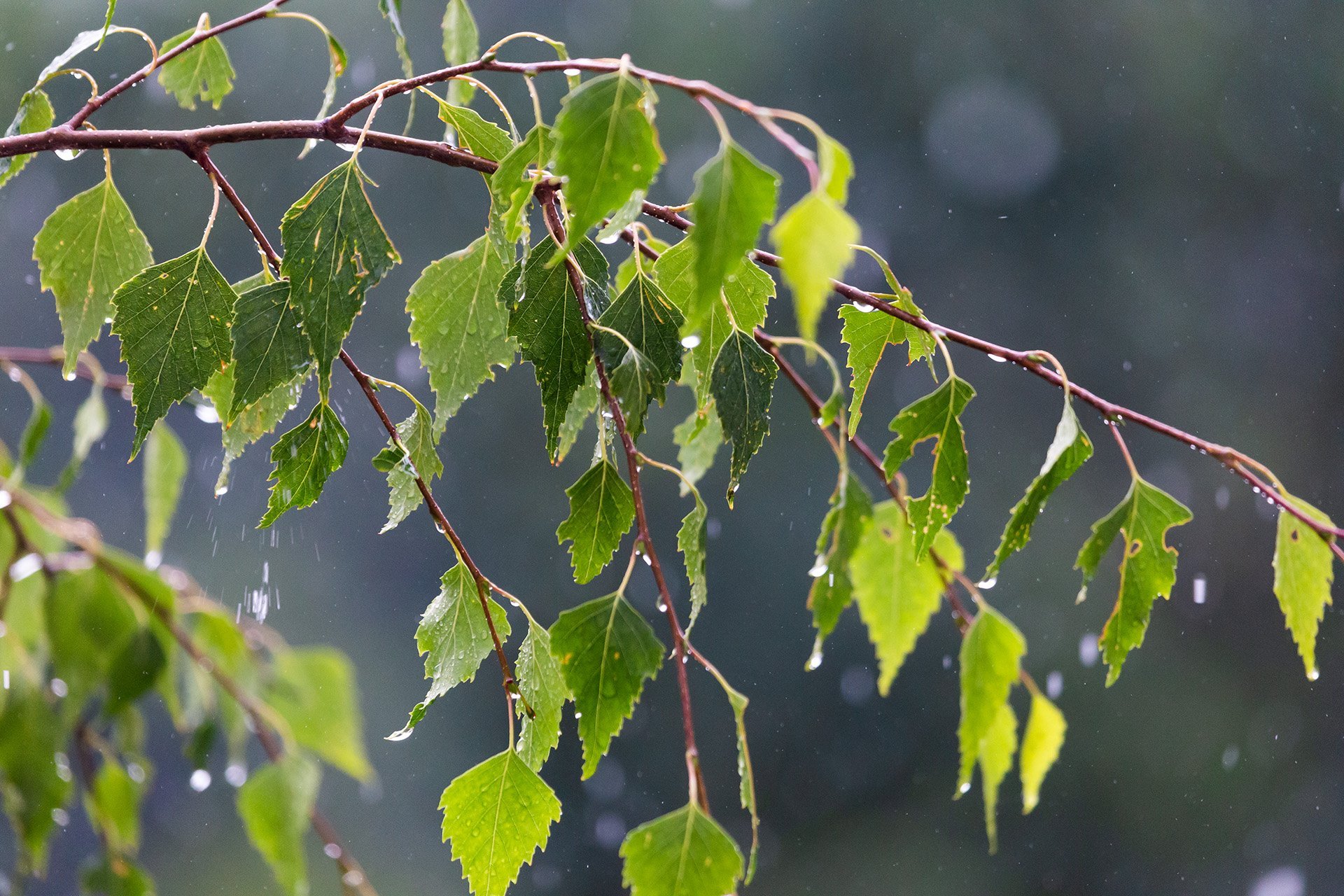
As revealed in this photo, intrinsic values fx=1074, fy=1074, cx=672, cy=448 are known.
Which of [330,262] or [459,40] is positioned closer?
[330,262]

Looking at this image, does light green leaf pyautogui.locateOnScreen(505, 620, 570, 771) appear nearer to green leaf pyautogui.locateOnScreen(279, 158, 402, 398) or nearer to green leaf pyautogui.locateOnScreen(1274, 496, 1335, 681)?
green leaf pyautogui.locateOnScreen(279, 158, 402, 398)

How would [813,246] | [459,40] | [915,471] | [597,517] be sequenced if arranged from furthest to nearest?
1. [915,471]
2. [459,40]
3. [597,517]
4. [813,246]

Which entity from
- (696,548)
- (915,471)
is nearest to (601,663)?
(696,548)

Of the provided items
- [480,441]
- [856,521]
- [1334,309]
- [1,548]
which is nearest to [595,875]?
[480,441]

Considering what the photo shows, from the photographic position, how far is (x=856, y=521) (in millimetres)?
203

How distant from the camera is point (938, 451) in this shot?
243 millimetres

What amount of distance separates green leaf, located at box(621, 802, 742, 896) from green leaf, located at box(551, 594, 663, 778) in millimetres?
25

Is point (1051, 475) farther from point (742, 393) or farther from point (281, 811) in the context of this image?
point (281, 811)

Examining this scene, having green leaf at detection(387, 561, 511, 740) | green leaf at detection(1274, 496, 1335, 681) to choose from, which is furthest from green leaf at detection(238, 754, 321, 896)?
green leaf at detection(1274, 496, 1335, 681)

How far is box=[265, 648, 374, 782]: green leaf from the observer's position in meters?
0.39

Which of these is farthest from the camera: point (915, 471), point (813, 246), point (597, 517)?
point (915, 471)

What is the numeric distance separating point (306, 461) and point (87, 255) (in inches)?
4.2

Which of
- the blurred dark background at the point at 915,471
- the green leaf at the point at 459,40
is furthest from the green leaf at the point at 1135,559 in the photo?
the blurred dark background at the point at 915,471

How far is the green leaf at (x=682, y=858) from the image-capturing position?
201 millimetres
